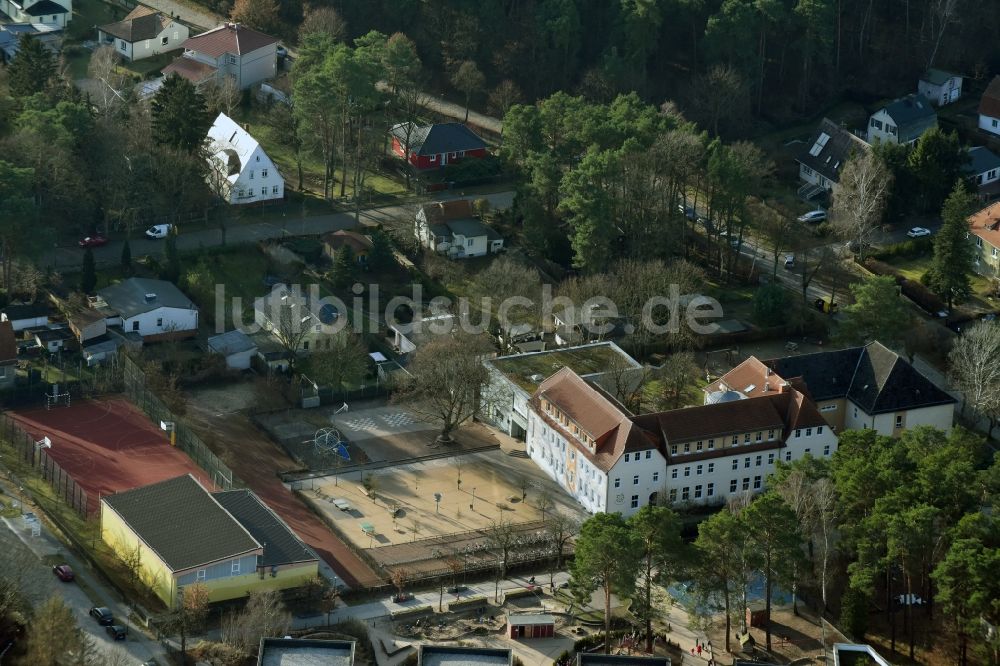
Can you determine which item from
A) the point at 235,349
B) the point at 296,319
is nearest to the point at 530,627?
the point at 296,319

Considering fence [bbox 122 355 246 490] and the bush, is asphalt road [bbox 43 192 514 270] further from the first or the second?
the bush

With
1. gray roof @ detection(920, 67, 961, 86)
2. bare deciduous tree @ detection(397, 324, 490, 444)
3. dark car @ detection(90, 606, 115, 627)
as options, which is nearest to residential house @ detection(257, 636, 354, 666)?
dark car @ detection(90, 606, 115, 627)

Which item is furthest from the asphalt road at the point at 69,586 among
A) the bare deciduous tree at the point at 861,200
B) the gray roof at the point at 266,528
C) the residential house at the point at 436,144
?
the bare deciduous tree at the point at 861,200

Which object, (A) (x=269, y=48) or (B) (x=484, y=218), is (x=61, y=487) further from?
(A) (x=269, y=48)

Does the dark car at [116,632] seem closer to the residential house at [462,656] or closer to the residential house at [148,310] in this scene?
the residential house at [462,656]

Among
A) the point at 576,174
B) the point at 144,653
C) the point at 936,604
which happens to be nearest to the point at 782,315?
the point at 576,174

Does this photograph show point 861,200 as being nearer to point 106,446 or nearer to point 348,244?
point 348,244
